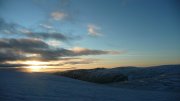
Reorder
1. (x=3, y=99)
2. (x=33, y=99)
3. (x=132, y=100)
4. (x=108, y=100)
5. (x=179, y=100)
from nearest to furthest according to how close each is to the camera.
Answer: (x=3, y=99)
(x=33, y=99)
(x=108, y=100)
(x=132, y=100)
(x=179, y=100)

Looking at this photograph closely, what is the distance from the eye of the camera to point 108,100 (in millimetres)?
16328

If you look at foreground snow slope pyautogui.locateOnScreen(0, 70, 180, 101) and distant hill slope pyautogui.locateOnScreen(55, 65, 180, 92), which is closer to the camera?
foreground snow slope pyautogui.locateOnScreen(0, 70, 180, 101)

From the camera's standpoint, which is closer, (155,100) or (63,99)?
(63,99)

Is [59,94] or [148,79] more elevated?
[148,79]

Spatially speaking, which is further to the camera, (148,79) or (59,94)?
(148,79)

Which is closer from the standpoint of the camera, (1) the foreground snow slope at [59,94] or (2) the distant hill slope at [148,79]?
(1) the foreground snow slope at [59,94]

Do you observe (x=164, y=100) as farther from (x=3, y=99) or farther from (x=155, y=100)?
(x=3, y=99)

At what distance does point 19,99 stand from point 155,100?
33.8 feet

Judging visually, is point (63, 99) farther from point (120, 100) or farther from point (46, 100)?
point (120, 100)

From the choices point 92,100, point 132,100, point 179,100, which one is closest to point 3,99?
point 92,100

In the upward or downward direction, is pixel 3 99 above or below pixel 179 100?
above

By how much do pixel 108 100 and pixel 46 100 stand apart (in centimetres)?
441

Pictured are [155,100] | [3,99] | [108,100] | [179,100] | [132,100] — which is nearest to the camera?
[3,99]

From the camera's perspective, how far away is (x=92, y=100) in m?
15.7
